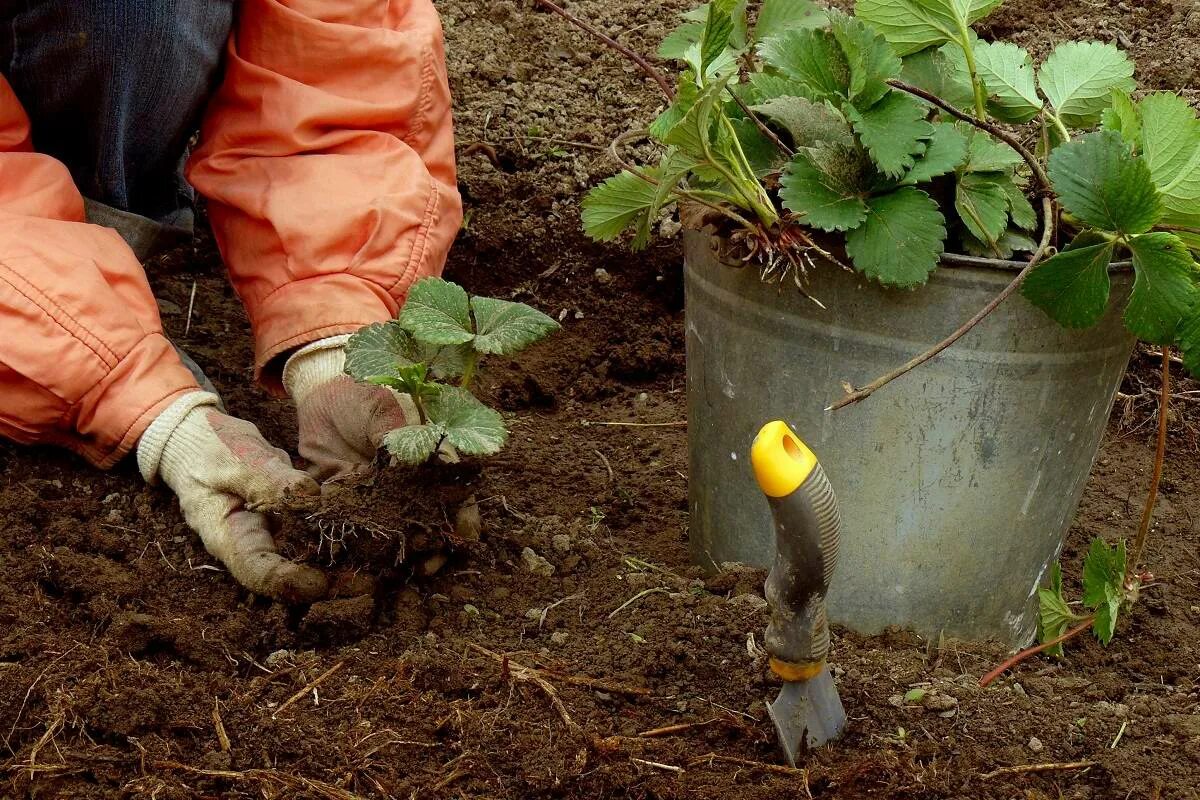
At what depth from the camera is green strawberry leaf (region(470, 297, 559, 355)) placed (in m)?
1.40

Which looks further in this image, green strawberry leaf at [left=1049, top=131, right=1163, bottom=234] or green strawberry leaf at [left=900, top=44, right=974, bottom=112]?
green strawberry leaf at [left=900, top=44, right=974, bottom=112]

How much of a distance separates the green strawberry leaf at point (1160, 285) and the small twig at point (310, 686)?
98 cm

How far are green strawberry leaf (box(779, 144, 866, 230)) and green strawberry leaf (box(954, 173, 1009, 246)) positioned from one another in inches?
4.8

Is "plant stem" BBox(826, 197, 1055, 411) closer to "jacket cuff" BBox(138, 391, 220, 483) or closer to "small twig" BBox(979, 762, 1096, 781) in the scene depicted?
"small twig" BBox(979, 762, 1096, 781)

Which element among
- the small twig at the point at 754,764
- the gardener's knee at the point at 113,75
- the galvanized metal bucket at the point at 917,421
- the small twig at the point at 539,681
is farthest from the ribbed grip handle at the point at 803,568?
the gardener's knee at the point at 113,75

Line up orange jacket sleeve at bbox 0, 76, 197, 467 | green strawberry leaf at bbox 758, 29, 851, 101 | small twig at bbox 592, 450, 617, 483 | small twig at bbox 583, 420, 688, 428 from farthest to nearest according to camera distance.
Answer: small twig at bbox 583, 420, 688, 428 < small twig at bbox 592, 450, 617, 483 < orange jacket sleeve at bbox 0, 76, 197, 467 < green strawberry leaf at bbox 758, 29, 851, 101

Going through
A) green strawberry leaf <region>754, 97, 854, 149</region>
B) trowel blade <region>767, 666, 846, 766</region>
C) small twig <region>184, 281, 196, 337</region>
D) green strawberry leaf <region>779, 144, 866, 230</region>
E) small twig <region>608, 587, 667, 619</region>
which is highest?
green strawberry leaf <region>754, 97, 854, 149</region>

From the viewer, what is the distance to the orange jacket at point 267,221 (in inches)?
64.3

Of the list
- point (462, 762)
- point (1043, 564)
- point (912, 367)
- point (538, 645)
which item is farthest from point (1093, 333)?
point (462, 762)

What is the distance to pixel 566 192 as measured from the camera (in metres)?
A: 2.66

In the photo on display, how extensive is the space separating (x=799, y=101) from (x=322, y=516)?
2.52ft

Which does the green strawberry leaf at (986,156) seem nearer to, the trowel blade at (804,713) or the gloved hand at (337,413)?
the trowel blade at (804,713)

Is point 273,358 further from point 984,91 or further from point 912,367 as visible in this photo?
point 984,91

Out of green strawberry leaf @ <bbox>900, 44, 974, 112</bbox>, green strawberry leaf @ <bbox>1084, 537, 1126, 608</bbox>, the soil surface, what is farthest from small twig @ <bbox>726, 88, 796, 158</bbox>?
green strawberry leaf @ <bbox>1084, 537, 1126, 608</bbox>
